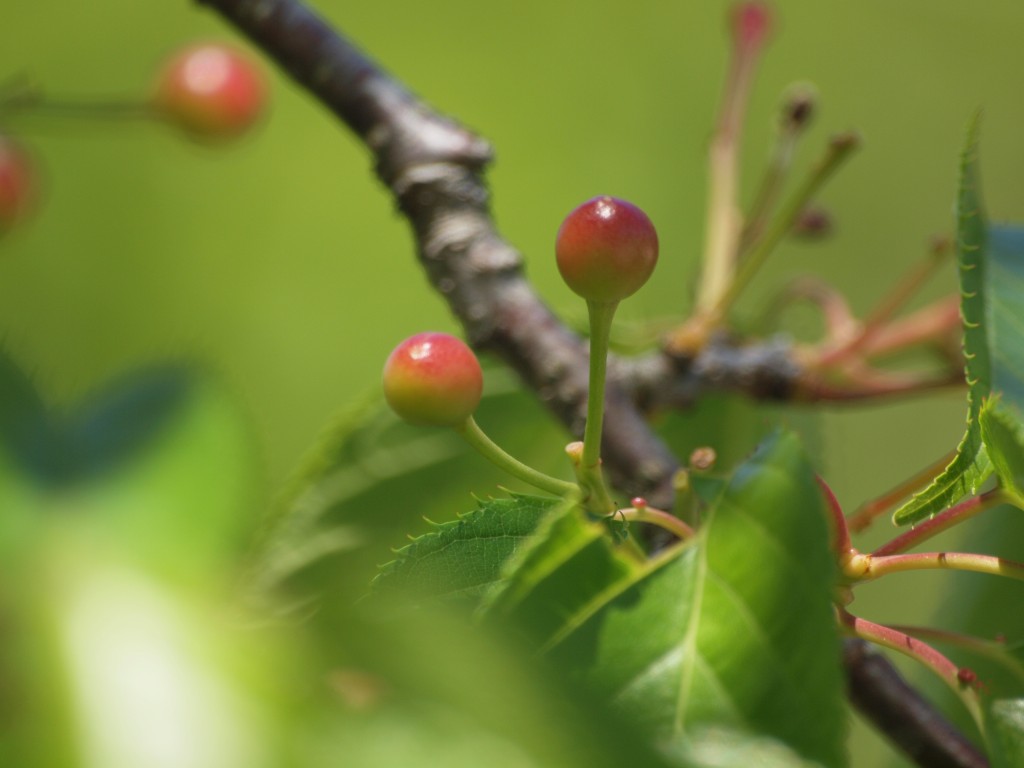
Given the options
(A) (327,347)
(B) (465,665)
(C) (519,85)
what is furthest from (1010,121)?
(B) (465,665)

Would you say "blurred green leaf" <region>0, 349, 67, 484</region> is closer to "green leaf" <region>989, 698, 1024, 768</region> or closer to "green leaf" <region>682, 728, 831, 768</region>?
"green leaf" <region>682, 728, 831, 768</region>

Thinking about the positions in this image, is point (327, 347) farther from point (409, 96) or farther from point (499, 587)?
point (499, 587)

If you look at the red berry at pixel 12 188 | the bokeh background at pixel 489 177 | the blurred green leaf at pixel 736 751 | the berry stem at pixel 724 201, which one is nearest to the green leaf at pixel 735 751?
the blurred green leaf at pixel 736 751

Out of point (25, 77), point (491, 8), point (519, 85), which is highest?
point (491, 8)

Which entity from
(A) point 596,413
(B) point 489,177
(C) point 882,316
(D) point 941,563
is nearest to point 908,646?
(D) point 941,563

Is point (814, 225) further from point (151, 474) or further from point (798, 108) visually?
point (151, 474)

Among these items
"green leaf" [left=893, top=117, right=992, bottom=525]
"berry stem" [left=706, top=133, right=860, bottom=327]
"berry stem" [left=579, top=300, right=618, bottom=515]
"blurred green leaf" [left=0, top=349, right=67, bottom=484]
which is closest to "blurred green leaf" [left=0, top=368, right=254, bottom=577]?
"blurred green leaf" [left=0, top=349, right=67, bottom=484]
